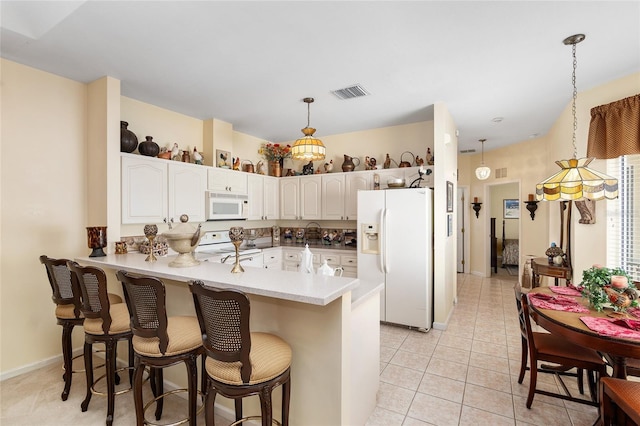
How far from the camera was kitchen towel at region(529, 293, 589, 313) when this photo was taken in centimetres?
218

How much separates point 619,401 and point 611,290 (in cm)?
84

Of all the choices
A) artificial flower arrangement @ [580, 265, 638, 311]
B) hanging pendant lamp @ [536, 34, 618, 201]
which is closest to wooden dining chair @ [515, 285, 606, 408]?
artificial flower arrangement @ [580, 265, 638, 311]

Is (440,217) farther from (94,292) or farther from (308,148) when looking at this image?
(94,292)

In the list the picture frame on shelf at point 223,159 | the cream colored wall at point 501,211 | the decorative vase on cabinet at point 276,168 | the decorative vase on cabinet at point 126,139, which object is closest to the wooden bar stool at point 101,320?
the decorative vase on cabinet at point 126,139

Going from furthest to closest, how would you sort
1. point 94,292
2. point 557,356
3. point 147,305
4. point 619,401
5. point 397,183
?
point 397,183 → point 557,356 → point 94,292 → point 147,305 → point 619,401

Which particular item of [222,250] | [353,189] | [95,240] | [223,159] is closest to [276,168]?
[223,159]

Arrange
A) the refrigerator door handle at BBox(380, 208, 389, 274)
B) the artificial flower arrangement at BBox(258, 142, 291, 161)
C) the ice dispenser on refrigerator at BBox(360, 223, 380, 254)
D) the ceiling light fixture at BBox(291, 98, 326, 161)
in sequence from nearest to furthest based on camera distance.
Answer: the ceiling light fixture at BBox(291, 98, 326, 161) → the refrigerator door handle at BBox(380, 208, 389, 274) → the ice dispenser on refrigerator at BBox(360, 223, 380, 254) → the artificial flower arrangement at BBox(258, 142, 291, 161)

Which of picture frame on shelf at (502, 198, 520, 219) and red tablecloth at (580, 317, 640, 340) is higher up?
picture frame on shelf at (502, 198, 520, 219)

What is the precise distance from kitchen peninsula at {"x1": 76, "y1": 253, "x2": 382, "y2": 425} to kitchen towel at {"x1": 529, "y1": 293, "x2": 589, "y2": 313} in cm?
126

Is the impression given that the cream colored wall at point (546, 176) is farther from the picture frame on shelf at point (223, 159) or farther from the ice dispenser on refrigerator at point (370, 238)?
the picture frame on shelf at point (223, 159)

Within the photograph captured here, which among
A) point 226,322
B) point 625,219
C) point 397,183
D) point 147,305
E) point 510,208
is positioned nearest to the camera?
point 226,322

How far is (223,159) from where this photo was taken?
15.0 feet

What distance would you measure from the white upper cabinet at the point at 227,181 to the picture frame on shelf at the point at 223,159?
13 centimetres

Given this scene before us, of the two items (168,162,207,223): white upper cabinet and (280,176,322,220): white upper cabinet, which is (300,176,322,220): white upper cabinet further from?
(168,162,207,223): white upper cabinet
